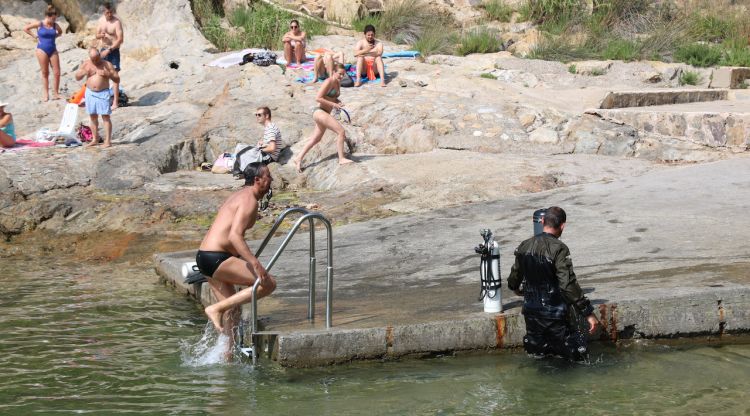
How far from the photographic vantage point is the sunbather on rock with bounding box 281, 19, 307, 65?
60.3ft

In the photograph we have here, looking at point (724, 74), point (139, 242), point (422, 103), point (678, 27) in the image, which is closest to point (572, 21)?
point (678, 27)

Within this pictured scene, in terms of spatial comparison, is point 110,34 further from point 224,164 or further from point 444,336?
point 444,336

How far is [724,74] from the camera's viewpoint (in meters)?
18.5

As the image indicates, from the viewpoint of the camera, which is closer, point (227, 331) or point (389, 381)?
point (389, 381)

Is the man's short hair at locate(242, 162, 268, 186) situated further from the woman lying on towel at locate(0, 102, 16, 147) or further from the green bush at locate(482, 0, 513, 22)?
the green bush at locate(482, 0, 513, 22)

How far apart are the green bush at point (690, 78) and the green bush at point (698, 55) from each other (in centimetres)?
92

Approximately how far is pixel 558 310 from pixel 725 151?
27.5 feet

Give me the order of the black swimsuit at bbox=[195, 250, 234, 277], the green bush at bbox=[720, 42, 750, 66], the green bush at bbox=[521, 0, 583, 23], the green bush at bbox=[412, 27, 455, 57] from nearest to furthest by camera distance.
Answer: the black swimsuit at bbox=[195, 250, 234, 277] → the green bush at bbox=[720, 42, 750, 66] → the green bush at bbox=[412, 27, 455, 57] → the green bush at bbox=[521, 0, 583, 23]

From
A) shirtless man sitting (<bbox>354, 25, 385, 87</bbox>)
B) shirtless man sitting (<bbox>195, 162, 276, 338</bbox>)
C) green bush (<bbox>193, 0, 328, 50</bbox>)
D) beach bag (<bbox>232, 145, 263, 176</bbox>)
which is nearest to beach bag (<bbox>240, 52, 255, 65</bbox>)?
green bush (<bbox>193, 0, 328, 50</bbox>)

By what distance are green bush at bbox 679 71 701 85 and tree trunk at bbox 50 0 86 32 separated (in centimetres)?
1277

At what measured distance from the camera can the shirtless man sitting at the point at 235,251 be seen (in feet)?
23.3

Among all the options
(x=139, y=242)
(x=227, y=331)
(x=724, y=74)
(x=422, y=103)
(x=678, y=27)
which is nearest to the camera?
(x=227, y=331)

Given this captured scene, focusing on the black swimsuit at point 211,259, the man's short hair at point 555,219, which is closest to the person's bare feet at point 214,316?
the black swimsuit at point 211,259

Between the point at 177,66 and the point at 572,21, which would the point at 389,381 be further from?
the point at 572,21
